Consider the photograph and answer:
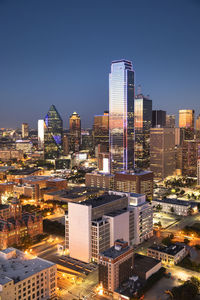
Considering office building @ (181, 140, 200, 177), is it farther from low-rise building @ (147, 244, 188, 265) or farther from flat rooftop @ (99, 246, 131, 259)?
flat rooftop @ (99, 246, 131, 259)

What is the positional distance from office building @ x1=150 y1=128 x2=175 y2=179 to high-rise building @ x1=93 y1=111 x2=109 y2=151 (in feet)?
248

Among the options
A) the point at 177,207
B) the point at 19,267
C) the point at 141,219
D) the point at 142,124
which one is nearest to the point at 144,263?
the point at 141,219

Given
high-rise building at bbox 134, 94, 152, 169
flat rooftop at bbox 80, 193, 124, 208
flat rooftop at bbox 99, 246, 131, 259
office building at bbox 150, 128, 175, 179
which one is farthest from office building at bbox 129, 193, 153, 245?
high-rise building at bbox 134, 94, 152, 169

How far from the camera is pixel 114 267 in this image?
101ft

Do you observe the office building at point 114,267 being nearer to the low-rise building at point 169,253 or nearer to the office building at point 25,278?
the office building at point 25,278

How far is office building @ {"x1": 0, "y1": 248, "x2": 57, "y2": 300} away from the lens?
2617 centimetres

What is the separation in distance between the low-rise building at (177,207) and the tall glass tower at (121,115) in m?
39.1

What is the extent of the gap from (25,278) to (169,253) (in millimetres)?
19598

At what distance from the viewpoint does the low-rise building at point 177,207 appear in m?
59.8

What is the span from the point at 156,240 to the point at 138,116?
333 feet

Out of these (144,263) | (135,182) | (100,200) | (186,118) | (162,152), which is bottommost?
(144,263)

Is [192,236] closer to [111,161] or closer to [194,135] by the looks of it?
[111,161]

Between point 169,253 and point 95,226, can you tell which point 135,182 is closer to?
point 169,253

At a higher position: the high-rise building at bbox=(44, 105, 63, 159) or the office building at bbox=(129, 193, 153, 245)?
the high-rise building at bbox=(44, 105, 63, 159)
